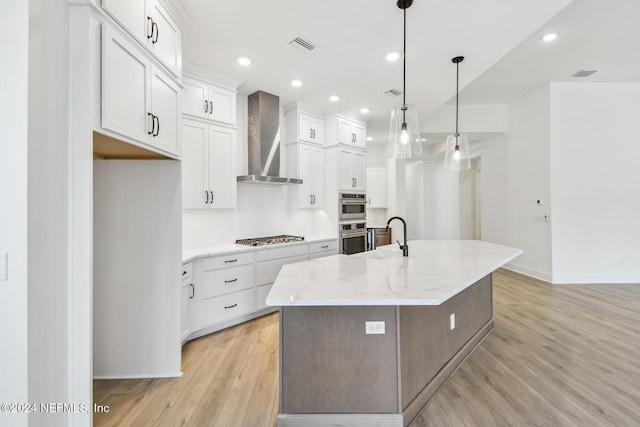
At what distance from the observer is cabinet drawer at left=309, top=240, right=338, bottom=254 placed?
369 cm

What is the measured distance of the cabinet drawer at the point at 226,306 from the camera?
2717 millimetres

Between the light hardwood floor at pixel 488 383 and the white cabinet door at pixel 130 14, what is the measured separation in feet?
7.75

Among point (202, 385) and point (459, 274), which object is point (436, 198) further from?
point (202, 385)

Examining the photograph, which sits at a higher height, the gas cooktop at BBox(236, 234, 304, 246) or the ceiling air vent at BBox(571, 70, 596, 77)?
the ceiling air vent at BBox(571, 70, 596, 77)

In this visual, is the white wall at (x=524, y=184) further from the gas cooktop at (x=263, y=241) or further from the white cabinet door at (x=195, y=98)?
the white cabinet door at (x=195, y=98)

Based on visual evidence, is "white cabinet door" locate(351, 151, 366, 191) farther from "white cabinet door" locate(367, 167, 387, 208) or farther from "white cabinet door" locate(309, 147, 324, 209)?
"white cabinet door" locate(367, 167, 387, 208)

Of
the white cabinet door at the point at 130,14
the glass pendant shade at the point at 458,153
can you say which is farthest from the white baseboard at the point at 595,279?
the white cabinet door at the point at 130,14

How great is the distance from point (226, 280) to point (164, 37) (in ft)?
7.20

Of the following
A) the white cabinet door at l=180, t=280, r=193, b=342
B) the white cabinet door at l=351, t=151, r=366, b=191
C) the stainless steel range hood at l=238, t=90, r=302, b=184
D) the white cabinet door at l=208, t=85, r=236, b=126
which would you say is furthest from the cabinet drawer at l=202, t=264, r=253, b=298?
the white cabinet door at l=351, t=151, r=366, b=191

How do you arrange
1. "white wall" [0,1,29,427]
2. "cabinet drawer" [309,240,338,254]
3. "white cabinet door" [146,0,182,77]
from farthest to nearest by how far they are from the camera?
"cabinet drawer" [309,240,338,254] → "white cabinet door" [146,0,182,77] → "white wall" [0,1,29,427]

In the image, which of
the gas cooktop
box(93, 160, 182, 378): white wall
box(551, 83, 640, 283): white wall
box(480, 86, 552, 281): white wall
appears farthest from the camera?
box(480, 86, 552, 281): white wall

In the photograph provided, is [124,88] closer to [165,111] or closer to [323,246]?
[165,111]

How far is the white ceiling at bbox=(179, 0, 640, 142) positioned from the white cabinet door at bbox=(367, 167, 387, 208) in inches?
119

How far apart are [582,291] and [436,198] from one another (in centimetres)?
424
